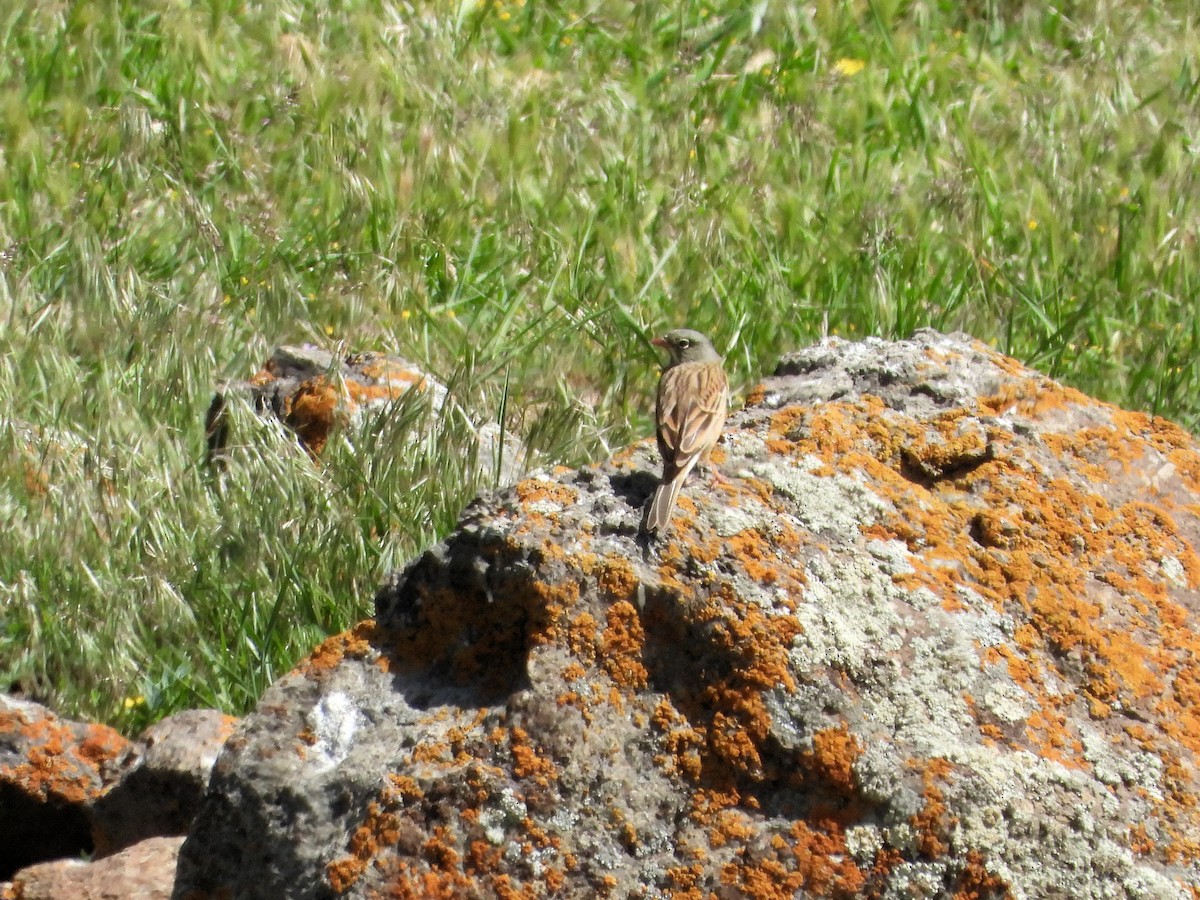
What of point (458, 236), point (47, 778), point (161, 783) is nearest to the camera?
point (161, 783)

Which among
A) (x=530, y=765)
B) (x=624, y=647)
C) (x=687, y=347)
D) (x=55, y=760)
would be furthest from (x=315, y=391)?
(x=530, y=765)

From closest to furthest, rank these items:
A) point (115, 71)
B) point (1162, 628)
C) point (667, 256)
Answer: point (1162, 628)
point (667, 256)
point (115, 71)

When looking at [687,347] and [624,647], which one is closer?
[624,647]

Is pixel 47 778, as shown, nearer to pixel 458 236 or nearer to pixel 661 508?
pixel 661 508

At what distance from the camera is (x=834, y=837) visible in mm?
2871

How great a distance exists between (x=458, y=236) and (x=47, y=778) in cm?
352

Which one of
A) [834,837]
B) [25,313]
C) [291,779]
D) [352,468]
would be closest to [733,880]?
[834,837]

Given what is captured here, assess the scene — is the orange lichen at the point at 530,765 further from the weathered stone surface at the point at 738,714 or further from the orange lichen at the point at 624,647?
the orange lichen at the point at 624,647

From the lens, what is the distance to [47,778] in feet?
12.9

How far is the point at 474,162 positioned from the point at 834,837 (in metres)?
4.92

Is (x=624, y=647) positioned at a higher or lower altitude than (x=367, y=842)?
higher

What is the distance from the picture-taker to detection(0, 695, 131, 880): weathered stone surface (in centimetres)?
392

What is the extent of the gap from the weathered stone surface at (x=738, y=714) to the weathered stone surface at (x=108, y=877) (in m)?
0.61

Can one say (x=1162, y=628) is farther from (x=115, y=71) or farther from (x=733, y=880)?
(x=115, y=71)
